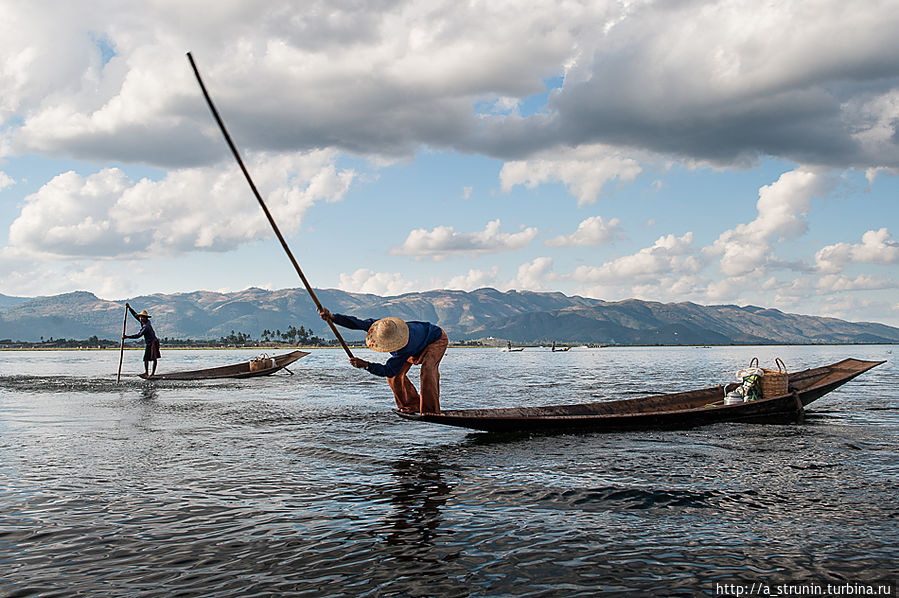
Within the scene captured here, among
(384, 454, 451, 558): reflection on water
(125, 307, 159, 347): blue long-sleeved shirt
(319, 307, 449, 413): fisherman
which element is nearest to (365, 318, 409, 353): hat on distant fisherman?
(319, 307, 449, 413): fisherman

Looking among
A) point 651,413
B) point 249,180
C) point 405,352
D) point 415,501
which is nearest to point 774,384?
point 651,413

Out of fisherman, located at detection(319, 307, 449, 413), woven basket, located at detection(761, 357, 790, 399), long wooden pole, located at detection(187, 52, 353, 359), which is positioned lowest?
woven basket, located at detection(761, 357, 790, 399)

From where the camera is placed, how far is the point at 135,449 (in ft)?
43.1

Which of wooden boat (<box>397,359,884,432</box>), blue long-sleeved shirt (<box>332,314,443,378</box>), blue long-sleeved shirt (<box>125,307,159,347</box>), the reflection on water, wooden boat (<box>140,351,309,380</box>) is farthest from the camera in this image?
wooden boat (<box>140,351,309,380</box>)

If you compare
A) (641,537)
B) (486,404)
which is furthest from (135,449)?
(486,404)

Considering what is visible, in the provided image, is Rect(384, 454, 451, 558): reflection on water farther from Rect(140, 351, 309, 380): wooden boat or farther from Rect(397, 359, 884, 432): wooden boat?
Rect(140, 351, 309, 380): wooden boat

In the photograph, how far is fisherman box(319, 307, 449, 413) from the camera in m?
12.6

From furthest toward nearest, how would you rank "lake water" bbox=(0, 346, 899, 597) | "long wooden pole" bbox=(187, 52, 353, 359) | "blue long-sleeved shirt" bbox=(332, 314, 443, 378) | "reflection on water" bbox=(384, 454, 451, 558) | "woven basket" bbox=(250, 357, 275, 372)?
"woven basket" bbox=(250, 357, 275, 372), "blue long-sleeved shirt" bbox=(332, 314, 443, 378), "long wooden pole" bbox=(187, 52, 353, 359), "reflection on water" bbox=(384, 454, 451, 558), "lake water" bbox=(0, 346, 899, 597)

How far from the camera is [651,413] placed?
15.7 m

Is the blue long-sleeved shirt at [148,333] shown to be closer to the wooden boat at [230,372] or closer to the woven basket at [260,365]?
the wooden boat at [230,372]

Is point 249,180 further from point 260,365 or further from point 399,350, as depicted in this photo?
point 260,365

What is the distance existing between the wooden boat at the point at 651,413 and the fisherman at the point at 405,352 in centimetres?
63

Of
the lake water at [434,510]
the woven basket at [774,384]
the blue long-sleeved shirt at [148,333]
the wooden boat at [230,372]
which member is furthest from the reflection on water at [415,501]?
the wooden boat at [230,372]

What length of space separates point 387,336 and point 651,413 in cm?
745
